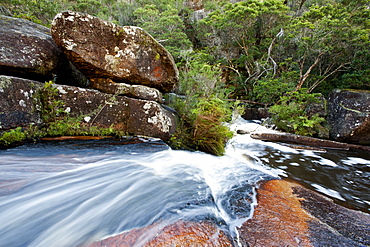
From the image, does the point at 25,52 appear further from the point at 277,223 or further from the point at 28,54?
the point at 277,223

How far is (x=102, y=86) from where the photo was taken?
13.1 ft

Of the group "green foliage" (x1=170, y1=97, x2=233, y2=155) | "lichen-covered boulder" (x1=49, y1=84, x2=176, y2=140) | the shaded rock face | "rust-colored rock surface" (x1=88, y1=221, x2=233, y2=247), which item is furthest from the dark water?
"lichen-covered boulder" (x1=49, y1=84, x2=176, y2=140)

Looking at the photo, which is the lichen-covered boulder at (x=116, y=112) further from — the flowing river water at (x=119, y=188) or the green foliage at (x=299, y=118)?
the green foliage at (x=299, y=118)

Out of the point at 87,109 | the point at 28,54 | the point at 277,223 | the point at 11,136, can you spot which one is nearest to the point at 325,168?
the point at 277,223

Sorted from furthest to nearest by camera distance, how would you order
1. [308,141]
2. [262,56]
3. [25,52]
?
[262,56], [308,141], [25,52]

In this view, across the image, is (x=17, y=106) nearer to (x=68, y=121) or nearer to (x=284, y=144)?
(x=68, y=121)

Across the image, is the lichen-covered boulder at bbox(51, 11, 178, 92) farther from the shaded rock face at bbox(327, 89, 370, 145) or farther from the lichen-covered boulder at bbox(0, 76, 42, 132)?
the shaded rock face at bbox(327, 89, 370, 145)

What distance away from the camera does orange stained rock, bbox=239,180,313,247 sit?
153 centimetres

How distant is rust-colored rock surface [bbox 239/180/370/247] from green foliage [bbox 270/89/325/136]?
659 cm

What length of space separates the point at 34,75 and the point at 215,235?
4.77 metres

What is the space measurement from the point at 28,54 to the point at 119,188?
Result: 3639 millimetres

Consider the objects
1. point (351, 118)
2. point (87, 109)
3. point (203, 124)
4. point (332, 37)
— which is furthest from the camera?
point (332, 37)

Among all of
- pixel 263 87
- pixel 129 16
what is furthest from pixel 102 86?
pixel 129 16

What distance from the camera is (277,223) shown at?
179 centimetres
